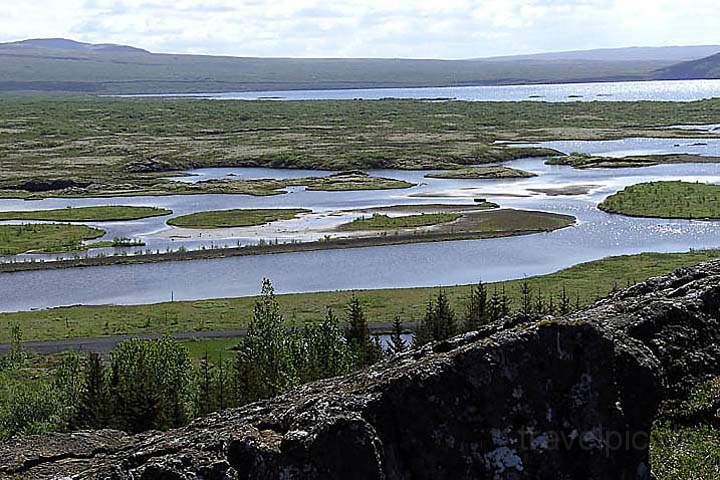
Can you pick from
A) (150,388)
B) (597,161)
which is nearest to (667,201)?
(597,161)

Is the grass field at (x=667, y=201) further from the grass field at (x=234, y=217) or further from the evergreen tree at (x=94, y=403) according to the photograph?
the evergreen tree at (x=94, y=403)

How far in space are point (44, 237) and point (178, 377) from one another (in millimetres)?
72906

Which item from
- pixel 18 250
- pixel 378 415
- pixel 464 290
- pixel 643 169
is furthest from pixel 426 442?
pixel 643 169

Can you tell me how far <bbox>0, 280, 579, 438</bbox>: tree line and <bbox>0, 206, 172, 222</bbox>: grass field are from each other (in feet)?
222

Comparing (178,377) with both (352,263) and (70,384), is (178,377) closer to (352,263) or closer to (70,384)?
(70,384)

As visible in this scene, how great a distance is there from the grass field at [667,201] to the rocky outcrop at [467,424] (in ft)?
343

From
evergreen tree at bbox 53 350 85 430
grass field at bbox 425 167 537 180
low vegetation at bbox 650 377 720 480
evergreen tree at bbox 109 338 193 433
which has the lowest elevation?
grass field at bbox 425 167 537 180

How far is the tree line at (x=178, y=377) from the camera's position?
141ft

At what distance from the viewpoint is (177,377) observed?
5006cm

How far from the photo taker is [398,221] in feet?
394

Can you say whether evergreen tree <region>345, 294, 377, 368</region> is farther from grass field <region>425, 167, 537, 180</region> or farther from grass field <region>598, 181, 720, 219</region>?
grass field <region>425, 167, 537, 180</region>

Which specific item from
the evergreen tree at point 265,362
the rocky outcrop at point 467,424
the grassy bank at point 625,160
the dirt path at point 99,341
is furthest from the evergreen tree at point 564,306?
the grassy bank at point 625,160

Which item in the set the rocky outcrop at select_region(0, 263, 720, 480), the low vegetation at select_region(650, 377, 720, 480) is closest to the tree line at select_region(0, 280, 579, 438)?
the low vegetation at select_region(650, 377, 720, 480)

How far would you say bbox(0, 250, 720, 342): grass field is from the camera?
77.1 metres
